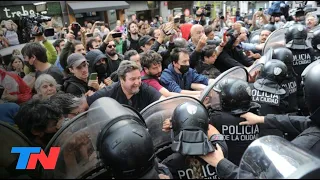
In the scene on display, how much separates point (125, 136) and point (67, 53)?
330 cm

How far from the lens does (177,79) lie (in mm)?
3791

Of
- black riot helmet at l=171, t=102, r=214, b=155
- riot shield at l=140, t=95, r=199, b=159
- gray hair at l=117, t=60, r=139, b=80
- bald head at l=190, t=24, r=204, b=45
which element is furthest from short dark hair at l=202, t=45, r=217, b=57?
black riot helmet at l=171, t=102, r=214, b=155

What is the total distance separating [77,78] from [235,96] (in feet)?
6.54

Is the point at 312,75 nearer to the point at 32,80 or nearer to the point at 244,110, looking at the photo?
the point at 244,110

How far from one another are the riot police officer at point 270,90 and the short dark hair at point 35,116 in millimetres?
2077

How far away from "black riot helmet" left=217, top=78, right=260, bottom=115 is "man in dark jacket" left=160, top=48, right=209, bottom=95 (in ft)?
4.00

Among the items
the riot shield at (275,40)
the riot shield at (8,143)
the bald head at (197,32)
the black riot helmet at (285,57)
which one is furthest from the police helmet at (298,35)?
the riot shield at (8,143)

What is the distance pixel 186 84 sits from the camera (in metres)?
3.83

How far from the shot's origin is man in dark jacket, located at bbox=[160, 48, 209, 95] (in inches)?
144

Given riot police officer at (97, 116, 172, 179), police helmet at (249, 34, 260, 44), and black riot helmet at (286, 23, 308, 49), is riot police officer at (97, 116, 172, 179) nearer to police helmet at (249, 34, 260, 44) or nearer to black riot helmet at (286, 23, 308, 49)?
black riot helmet at (286, 23, 308, 49)

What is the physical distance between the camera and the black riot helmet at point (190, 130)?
64.0 inches

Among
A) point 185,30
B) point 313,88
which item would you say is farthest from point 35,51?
point 185,30

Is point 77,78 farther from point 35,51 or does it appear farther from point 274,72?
point 274,72

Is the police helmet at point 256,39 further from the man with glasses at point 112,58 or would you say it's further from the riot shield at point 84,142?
the riot shield at point 84,142
